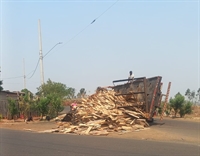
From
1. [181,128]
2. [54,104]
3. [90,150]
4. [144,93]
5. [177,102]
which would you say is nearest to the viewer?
[90,150]

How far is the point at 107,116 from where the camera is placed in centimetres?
1842

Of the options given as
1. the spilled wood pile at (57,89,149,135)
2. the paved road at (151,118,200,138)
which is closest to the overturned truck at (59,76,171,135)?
the spilled wood pile at (57,89,149,135)

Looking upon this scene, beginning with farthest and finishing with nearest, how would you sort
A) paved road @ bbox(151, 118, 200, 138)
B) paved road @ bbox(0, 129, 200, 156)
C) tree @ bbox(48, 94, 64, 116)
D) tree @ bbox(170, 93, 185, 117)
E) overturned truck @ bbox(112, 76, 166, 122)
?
1. tree @ bbox(170, 93, 185, 117)
2. tree @ bbox(48, 94, 64, 116)
3. overturned truck @ bbox(112, 76, 166, 122)
4. paved road @ bbox(151, 118, 200, 138)
5. paved road @ bbox(0, 129, 200, 156)

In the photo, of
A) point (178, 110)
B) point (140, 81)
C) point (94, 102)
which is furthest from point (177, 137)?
point (178, 110)

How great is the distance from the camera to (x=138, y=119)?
18.6 meters

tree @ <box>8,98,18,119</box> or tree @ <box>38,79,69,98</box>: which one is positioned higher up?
tree @ <box>38,79,69,98</box>

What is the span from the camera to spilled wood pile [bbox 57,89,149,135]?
57.6 ft

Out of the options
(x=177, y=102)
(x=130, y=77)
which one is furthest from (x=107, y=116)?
(x=177, y=102)

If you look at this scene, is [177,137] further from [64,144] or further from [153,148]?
[64,144]

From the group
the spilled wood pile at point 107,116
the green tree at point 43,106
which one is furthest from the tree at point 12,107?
the spilled wood pile at point 107,116

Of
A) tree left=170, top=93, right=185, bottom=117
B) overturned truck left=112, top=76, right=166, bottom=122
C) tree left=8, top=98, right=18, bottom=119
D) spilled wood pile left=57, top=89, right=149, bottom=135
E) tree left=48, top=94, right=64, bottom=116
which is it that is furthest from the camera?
tree left=170, top=93, right=185, bottom=117

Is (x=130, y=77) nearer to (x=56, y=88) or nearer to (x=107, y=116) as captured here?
(x=107, y=116)

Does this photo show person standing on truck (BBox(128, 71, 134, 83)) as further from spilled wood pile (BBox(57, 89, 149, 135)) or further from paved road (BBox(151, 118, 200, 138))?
paved road (BBox(151, 118, 200, 138))

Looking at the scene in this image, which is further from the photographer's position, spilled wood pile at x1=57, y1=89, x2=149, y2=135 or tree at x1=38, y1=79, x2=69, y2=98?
tree at x1=38, y1=79, x2=69, y2=98
